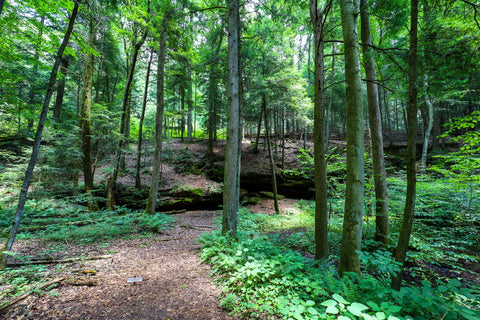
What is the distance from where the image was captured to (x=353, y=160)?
119 inches

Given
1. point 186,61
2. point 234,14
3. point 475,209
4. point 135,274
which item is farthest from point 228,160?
point 186,61

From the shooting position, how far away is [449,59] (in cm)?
345

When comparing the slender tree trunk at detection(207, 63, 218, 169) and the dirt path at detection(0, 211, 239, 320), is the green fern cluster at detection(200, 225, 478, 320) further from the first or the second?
the slender tree trunk at detection(207, 63, 218, 169)

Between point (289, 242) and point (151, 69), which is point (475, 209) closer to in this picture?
point (289, 242)

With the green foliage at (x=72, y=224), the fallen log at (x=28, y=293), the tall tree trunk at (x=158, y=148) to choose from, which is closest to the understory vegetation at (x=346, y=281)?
the fallen log at (x=28, y=293)

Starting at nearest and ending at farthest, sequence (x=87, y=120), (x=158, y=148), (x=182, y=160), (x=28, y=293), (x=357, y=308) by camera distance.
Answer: (x=357, y=308) → (x=28, y=293) → (x=87, y=120) → (x=158, y=148) → (x=182, y=160)

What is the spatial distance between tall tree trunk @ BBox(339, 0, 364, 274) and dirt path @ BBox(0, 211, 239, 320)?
2.11 metres

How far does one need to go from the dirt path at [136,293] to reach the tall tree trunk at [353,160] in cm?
211

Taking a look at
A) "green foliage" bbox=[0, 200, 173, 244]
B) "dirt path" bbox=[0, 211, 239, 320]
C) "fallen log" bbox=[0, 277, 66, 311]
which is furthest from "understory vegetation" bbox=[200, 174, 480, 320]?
"green foliage" bbox=[0, 200, 173, 244]

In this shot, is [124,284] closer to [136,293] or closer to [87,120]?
[136,293]

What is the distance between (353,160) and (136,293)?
4.24 meters

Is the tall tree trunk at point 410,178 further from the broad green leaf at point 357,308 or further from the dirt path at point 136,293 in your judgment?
the dirt path at point 136,293

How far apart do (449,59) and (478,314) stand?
13.2 feet

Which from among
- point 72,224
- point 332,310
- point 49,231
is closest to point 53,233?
point 49,231
